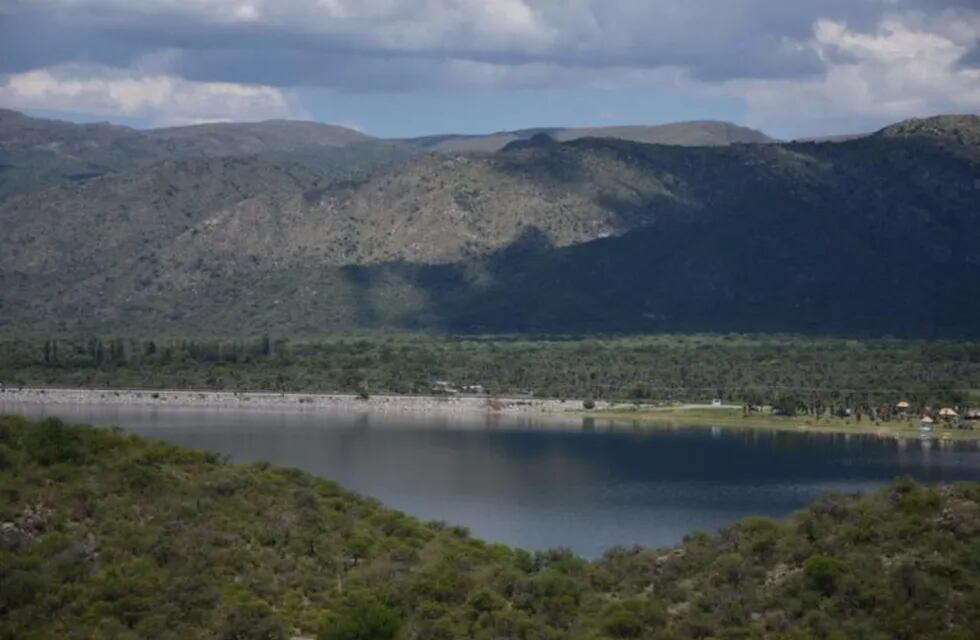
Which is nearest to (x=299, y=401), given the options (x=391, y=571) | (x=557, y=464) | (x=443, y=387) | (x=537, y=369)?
(x=443, y=387)

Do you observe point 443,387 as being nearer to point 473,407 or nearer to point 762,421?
point 473,407

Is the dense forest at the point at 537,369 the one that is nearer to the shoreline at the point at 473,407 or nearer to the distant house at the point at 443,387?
the distant house at the point at 443,387

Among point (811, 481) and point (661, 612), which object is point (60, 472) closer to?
point (661, 612)

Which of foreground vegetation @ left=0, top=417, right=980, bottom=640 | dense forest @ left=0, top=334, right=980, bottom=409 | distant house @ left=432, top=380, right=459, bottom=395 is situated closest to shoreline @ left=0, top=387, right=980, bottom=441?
distant house @ left=432, top=380, right=459, bottom=395

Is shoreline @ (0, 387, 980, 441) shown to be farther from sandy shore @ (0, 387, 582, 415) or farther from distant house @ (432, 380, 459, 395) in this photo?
distant house @ (432, 380, 459, 395)

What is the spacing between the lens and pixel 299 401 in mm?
153625

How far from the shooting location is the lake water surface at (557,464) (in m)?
80.2

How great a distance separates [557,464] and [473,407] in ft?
149

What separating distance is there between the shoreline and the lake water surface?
4031 mm

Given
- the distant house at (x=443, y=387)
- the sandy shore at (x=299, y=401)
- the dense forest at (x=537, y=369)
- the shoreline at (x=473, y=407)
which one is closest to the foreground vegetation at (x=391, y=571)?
the shoreline at (x=473, y=407)

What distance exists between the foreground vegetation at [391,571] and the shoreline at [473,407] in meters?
81.4

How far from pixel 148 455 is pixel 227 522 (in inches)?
256

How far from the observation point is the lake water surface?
8025 cm

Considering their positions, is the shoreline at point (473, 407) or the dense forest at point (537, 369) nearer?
the shoreline at point (473, 407)
